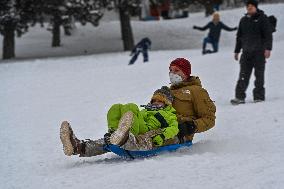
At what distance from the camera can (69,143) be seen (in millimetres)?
5938

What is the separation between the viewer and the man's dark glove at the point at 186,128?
6383 millimetres

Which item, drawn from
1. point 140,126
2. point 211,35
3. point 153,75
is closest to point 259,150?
point 140,126

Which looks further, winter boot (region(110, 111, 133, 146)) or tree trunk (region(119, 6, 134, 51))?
tree trunk (region(119, 6, 134, 51))

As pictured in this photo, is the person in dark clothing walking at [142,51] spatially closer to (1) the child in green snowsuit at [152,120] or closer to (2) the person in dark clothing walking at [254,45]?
(2) the person in dark clothing walking at [254,45]

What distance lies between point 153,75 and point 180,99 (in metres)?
8.89

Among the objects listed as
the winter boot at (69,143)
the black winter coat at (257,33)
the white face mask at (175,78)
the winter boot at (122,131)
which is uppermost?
the black winter coat at (257,33)

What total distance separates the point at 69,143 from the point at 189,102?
1.61m

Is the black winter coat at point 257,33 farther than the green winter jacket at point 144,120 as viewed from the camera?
Yes

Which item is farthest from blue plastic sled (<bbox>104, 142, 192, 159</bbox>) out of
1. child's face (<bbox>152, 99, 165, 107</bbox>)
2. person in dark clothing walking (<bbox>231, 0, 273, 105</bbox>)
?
person in dark clothing walking (<bbox>231, 0, 273, 105</bbox>)

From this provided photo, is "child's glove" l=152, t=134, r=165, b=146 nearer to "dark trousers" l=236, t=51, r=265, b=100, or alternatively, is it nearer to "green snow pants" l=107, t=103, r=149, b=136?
"green snow pants" l=107, t=103, r=149, b=136

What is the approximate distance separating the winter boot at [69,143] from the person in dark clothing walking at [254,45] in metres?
4.96

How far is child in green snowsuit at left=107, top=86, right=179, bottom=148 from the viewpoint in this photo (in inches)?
239

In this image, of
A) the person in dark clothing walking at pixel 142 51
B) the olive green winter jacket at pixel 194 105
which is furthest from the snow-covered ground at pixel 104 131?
the person in dark clothing walking at pixel 142 51

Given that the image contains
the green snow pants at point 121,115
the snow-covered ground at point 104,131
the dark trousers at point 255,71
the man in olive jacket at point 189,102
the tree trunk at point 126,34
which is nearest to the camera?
the snow-covered ground at point 104,131
